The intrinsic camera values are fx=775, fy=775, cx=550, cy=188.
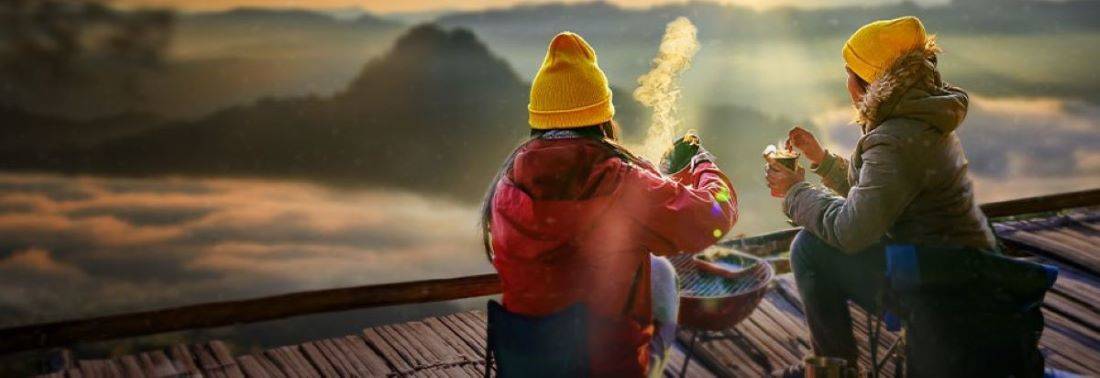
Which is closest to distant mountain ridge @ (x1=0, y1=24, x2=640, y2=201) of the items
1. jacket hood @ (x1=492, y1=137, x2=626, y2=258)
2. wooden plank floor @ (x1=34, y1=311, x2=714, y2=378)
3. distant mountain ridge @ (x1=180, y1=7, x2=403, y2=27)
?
distant mountain ridge @ (x1=180, y1=7, x2=403, y2=27)

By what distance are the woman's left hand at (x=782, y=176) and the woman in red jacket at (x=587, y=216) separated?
0.63 m

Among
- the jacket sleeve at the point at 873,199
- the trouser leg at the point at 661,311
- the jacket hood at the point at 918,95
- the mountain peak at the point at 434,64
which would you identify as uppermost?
the mountain peak at the point at 434,64

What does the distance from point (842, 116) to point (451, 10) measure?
8.43 m

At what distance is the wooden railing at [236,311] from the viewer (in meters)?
3.56

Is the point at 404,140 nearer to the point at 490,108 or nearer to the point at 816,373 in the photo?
the point at 490,108

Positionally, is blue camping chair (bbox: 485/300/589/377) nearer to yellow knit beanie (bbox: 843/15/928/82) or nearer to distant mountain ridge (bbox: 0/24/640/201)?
yellow knit beanie (bbox: 843/15/928/82)

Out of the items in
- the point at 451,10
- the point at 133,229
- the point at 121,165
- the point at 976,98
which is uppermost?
the point at 451,10

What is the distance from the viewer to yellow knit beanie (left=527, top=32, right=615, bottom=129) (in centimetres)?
243

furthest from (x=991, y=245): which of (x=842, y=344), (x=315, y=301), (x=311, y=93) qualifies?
(x=311, y=93)

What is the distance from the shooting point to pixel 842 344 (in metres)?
3.12

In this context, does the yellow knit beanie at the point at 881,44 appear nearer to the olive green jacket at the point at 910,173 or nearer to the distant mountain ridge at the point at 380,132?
the olive green jacket at the point at 910,173

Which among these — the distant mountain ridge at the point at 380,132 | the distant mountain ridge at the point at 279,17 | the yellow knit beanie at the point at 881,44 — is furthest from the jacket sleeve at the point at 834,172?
the distant mountain ridge at the point at 279,17

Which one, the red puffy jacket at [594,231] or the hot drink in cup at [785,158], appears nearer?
the red puffy jacket at [594,231]

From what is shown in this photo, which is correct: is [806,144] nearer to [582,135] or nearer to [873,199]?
[873,199]
